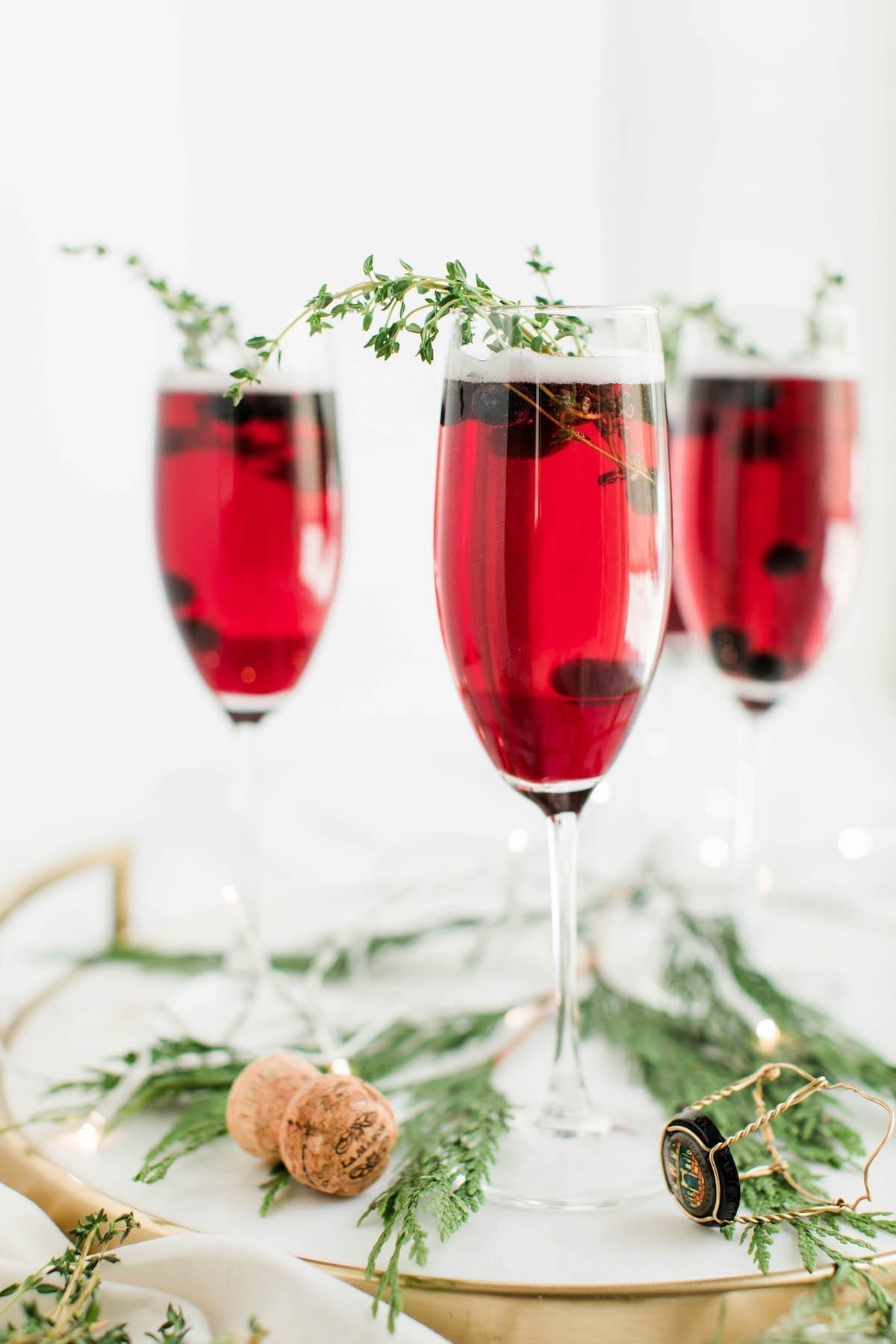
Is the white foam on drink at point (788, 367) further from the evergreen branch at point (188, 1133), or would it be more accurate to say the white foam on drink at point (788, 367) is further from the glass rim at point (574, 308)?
the evergreen branch at point (188, 1133)

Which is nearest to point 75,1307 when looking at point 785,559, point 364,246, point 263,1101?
point 263,1101

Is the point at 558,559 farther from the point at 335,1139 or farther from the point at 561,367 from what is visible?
the point at 335,1139

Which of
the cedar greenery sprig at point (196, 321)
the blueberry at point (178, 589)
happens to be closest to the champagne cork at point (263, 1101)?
the blueberry at point (178, 589)

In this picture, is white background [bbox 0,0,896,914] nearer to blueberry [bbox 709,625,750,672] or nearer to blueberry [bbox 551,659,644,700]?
blueberry [bbox 709,625,750,672]

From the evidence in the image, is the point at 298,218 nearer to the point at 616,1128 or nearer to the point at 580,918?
the point at 580,918

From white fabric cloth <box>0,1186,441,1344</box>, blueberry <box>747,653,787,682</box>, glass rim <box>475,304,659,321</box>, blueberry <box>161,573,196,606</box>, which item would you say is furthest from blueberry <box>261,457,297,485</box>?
white fabric cloth <box>0,1186,441,1344</box>

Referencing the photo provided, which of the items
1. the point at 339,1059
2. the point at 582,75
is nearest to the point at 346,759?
the point at 339,1059
